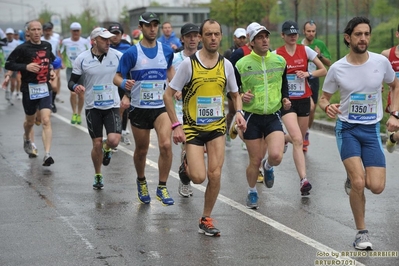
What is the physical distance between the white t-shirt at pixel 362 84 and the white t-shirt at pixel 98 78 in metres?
3.65

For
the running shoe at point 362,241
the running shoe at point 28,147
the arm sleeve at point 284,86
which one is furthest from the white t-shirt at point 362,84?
the running shoe at point 28,147

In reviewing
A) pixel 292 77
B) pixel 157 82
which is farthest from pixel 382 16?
pixel 157 82

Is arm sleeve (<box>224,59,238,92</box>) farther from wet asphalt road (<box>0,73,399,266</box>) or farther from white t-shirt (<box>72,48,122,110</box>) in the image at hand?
white t-shirt (<box>72,48,122,110</box>)

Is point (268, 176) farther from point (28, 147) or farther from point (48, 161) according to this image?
point (28, 147)

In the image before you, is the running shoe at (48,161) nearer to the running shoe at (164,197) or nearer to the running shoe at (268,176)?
the running shoe at (164,197)

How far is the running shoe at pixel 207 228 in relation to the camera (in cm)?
823

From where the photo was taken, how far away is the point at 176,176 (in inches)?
460

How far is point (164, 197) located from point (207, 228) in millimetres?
1529

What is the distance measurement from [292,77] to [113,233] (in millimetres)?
4142

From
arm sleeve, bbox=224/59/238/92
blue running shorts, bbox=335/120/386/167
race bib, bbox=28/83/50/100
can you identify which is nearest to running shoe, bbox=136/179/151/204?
arm sleeve, bbox=224/59/238/92

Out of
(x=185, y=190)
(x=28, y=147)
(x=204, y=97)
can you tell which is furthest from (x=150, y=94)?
(x=28, y=147)

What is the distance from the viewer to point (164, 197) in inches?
383

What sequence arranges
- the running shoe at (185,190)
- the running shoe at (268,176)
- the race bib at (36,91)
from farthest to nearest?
the race bib at (36,91) → the running shoe at (185,190) → the running shoe at (268,176)

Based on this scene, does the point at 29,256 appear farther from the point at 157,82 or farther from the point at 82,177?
the point at 82,177
